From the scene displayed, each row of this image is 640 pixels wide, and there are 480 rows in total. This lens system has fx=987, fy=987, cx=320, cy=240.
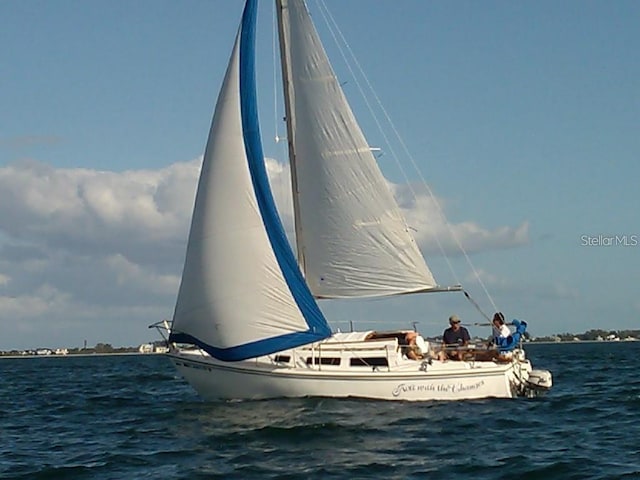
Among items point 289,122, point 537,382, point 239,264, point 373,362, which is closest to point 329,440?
point 373,362

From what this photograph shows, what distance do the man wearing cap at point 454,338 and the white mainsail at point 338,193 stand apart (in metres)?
1.53

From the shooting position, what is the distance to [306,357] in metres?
25.8

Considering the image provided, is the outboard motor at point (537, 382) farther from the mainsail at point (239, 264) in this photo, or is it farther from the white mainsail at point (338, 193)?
the mainsail at point (239, 264)

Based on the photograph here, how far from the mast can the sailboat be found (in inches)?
1.3

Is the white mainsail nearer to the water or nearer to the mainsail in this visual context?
the mainsail

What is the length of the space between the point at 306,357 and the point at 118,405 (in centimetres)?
690

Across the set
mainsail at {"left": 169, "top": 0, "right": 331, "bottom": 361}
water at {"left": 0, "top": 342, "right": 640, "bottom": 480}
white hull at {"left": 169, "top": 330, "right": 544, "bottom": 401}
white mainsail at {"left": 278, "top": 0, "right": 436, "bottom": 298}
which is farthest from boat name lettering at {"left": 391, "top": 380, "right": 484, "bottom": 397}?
white mainsail at {"left": 278, "top": 0, "right": 436, "bottom": 298}

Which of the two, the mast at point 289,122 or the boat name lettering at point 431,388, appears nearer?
the boat name lettering at point 431,388

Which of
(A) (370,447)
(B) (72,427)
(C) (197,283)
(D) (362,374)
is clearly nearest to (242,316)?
(C) (197,283)

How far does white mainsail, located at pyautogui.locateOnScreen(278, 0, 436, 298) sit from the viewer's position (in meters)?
26.5

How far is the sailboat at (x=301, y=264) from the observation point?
82.9ft

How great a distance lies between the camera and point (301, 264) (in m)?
26.9

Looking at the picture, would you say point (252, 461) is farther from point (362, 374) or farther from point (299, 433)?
point (362, 374)

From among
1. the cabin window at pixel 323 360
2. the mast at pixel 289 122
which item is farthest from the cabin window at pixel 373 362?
the mast at pixel 289 122
